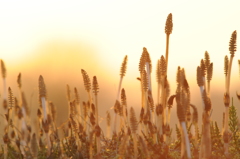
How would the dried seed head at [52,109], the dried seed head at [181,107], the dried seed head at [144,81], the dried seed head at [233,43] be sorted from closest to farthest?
1. the dried seed head at [181,107]
2. the dried seed head at [233,43]
3. the dried seed head at [144,81]
4. the dried seed head at [52,109]

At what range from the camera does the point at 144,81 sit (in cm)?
214

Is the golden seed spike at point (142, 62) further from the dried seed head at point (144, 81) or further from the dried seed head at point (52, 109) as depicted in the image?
the dried seed head at point (52, 109)

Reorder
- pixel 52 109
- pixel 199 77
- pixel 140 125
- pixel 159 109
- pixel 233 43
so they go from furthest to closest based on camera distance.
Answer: pixel 52 109, pixel 140 125, pixel 159 109, pixel 233 43, pixel 199 77

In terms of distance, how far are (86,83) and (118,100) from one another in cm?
43

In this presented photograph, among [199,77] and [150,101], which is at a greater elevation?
[199,77]

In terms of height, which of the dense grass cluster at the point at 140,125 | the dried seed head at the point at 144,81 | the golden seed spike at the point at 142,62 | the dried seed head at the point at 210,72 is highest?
the golden seed spike at the point at 142,62

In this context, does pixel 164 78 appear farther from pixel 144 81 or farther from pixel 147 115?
pixel 147 115

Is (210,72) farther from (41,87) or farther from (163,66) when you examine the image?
(41,87)

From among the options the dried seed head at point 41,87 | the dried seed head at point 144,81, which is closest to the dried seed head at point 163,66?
the dried seed head at point 144,81

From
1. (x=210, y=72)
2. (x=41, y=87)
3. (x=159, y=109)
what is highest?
(x=210, y=72)

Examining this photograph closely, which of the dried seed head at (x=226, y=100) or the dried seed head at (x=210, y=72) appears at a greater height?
the dried seed head at (x=210, y=72)

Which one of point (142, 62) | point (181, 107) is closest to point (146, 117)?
point (142, 62)

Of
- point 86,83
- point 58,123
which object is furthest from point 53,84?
point 86,83

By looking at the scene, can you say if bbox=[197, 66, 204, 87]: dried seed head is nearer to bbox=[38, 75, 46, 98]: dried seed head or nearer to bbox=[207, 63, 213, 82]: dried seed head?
bbox=[207, 63, 213, 82]: dried seed head
